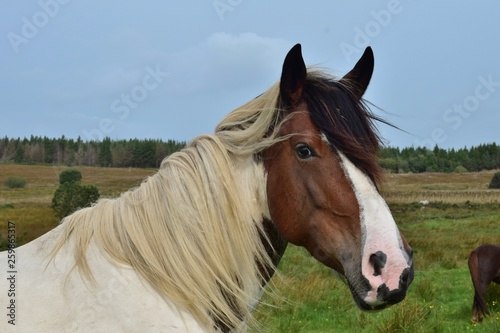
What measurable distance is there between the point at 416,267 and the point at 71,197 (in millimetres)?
15007

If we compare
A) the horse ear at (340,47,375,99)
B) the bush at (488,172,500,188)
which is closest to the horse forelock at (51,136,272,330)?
the horse ear at (340,47,375,99)

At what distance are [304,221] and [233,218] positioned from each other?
0.36 m

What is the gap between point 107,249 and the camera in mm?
2531

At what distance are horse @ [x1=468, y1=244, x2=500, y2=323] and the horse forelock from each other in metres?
7.46

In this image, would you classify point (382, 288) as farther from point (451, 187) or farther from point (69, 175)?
point (451, 187)

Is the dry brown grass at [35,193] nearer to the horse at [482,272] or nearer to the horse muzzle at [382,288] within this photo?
the horse at [482,272]

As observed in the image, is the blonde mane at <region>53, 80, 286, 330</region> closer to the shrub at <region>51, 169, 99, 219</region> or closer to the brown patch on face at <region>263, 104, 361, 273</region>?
the brown patch on face at <region>263, 104, 361, 273</region>

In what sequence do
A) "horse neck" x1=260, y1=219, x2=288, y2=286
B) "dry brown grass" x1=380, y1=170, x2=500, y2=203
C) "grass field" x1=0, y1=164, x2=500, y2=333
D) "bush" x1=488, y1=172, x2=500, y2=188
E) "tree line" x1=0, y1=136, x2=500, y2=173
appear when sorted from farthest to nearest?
"bush" x1=488, y1=172, x2=500, y2=188 → "dry brown grass" x1=380, y1=170, x2=500, y2=203 → "tree line" x1=0, y1=136, x2=500, y2=173 → "grass field" x1=0, y1=164, x2=500, y2=333 → "horse neck" x1=260, y1=219, x2=288, y2=286

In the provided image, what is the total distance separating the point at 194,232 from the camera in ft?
8.59

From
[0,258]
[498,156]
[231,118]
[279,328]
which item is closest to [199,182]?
[231,118]

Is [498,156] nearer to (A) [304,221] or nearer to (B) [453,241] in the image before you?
(B) [453,241]

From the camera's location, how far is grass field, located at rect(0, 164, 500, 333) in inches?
285

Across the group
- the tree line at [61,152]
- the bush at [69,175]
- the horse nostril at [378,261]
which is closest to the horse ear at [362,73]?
the horse nostril at [378,261]

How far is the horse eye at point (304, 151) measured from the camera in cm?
265
